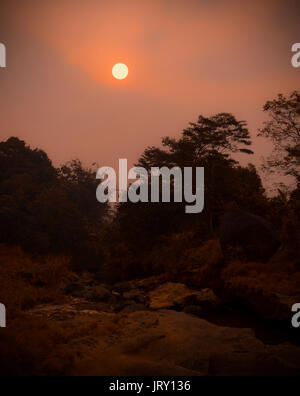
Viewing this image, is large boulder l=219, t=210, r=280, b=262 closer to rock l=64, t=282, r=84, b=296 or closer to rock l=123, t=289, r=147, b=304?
rock l=123, t=289, r=147, b=304

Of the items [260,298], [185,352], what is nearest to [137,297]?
[260,298]

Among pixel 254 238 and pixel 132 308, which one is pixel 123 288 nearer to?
pixel 132 308

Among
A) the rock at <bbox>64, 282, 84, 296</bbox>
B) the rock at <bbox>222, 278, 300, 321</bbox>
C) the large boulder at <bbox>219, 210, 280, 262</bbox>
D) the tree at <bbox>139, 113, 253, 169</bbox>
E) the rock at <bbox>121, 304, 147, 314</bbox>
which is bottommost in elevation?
the rock at <bbox>64, 282, 84, 296</bbox>

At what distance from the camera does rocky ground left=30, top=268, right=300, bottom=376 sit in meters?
6.47

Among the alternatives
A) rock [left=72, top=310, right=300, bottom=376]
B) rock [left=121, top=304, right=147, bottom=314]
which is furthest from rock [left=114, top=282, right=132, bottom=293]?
rock [left=72, top=310, right=300, bottom=376]

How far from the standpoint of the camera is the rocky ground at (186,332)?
6469 millimetres

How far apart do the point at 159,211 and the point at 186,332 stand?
13.9 meters

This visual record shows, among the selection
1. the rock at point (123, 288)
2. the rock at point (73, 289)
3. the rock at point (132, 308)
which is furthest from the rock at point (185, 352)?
the rock at point (123, 288)

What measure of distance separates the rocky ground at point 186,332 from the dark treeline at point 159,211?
400 cm

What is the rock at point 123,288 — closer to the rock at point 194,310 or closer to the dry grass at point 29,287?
the dry grass at point 29,287

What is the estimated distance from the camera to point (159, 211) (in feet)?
74.1

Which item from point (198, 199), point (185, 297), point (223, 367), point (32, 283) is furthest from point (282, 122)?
point (32, 283)

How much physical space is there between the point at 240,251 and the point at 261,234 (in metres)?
1.33

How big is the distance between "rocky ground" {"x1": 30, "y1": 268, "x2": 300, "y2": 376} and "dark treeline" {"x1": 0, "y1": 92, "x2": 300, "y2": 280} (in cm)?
400
